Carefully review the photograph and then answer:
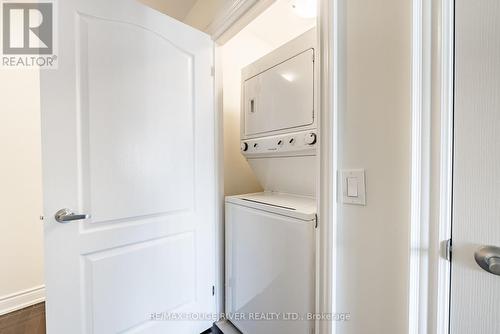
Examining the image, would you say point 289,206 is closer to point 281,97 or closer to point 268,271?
point 268,271

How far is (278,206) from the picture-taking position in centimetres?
121

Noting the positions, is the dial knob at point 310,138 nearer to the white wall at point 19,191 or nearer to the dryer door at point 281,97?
the dryer door at point 281,97

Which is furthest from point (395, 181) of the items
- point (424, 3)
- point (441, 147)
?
point (424, 3)

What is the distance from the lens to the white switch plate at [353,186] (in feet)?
2.50

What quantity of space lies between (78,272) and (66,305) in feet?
0.49

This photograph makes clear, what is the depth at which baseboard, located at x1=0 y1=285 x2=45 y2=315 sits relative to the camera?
1.78 meters

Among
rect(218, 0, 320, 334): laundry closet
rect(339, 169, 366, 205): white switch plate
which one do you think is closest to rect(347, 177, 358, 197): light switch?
rect(339, 169, 366, 205): white switch plate

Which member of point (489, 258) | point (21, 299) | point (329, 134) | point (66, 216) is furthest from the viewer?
point (21, 299)

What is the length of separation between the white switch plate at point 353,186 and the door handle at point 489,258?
296 millimetres

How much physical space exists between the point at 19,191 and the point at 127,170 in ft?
4.86

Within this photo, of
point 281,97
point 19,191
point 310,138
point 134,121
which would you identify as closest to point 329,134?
point 310,138

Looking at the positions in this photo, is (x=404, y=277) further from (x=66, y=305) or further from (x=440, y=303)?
(x=66, y=305)

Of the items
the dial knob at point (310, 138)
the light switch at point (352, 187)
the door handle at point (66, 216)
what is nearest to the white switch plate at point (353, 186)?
the light switch at point (352, 187)

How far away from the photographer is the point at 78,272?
3.48 ft
